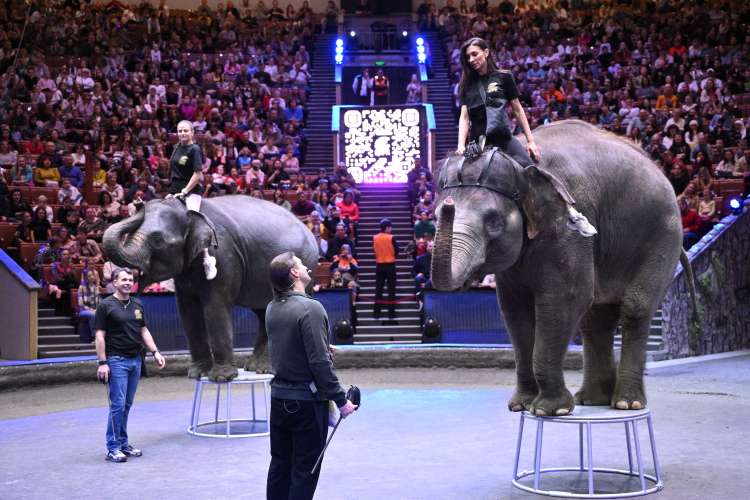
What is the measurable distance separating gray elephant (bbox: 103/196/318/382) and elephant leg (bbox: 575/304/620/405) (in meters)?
3.69

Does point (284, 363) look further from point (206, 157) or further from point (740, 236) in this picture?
point (206, 157)

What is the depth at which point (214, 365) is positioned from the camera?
9047 mm

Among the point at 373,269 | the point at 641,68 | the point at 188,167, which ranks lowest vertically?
the point at 373,269

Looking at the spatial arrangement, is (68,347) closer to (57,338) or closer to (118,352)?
(57,338)

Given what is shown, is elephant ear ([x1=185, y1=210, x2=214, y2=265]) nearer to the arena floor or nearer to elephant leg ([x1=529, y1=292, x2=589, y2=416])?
the arena floor

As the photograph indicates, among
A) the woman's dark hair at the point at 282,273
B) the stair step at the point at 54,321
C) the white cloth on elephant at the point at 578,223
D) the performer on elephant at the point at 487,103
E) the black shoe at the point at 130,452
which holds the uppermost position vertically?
the performer on elephant at the point at 487,103

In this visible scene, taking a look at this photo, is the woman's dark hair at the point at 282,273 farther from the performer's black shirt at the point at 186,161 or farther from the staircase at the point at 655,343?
the staircase at the point at 655,343

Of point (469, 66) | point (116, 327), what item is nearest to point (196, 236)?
point (116, 327)

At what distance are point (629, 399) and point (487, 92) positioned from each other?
7.85 ft

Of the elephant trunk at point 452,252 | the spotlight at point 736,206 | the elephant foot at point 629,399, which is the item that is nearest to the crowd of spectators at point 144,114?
the spotlight at point 736,206

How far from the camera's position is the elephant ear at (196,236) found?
28.9ft

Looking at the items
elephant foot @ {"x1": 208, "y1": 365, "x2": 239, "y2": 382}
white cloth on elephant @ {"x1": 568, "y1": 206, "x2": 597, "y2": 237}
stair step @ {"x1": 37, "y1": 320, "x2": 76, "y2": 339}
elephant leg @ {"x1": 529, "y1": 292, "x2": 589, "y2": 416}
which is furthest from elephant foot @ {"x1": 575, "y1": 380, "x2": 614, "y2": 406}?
stair step @ {"x1": 37, "y1": 320, "x2": 76, "y2": 339}

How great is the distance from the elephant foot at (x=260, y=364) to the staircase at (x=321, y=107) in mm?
13286

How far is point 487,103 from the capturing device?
617 cm
